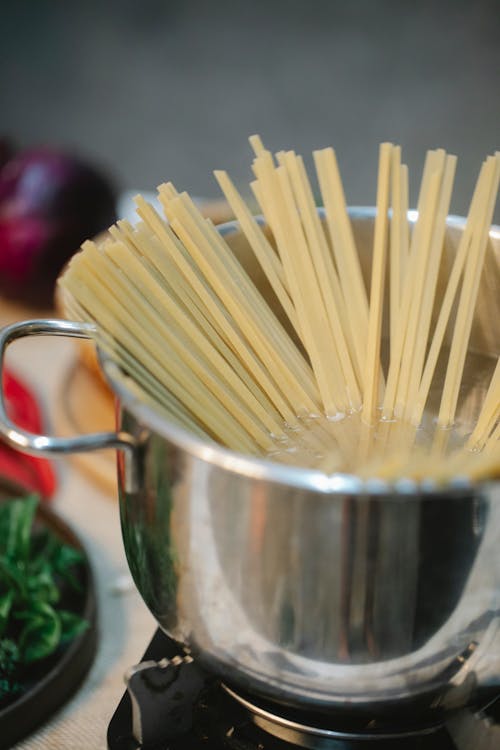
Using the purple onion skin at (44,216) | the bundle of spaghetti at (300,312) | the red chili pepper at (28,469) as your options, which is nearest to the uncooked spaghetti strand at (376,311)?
the bundle of spaghetti at (300,312)

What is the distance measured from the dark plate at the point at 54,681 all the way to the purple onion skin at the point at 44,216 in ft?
1.45

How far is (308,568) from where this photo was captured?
35 centimetres

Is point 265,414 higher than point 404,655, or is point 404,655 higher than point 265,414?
point 265,414

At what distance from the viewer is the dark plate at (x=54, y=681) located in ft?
1.70

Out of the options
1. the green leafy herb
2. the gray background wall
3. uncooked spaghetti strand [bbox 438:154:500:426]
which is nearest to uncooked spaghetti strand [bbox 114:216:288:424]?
uncooked spaghetti strand [bbox 438:154:500:426]

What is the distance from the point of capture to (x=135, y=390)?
36 centimetres

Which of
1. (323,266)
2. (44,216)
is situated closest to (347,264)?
(323,266)

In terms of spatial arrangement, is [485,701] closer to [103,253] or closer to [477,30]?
[103,253]

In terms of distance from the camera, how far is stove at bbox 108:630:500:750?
0.44 meters

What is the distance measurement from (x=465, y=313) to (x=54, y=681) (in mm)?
334

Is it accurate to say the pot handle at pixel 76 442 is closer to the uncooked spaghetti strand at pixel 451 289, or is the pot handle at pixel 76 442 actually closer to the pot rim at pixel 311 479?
the pot rim at pixel 311 479

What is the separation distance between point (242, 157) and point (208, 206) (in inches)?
27.1

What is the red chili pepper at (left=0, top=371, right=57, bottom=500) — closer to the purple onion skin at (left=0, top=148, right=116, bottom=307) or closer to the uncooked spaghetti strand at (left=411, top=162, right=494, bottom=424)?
the purple onion skin at (left=0, top=148, right=116, bottom=307)

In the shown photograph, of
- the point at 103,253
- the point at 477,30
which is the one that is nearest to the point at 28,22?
the point at 477,30
